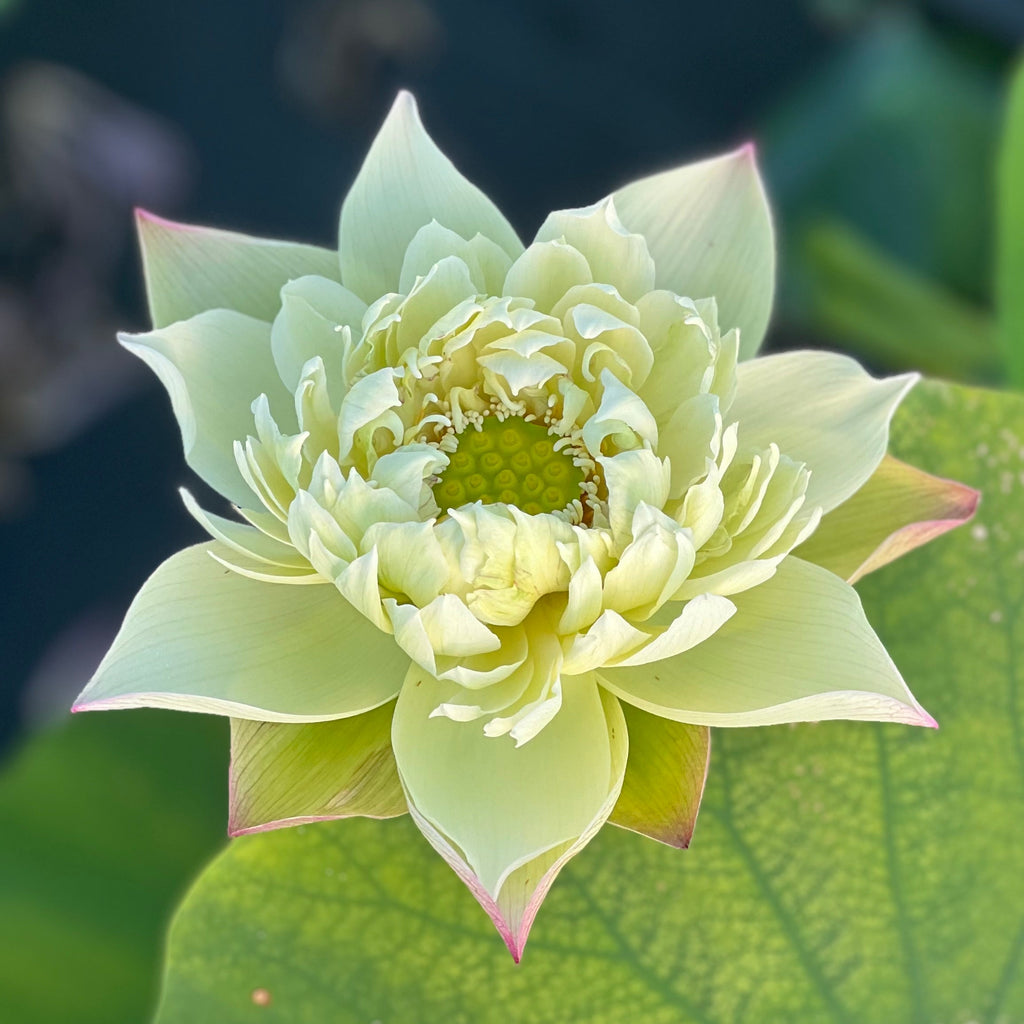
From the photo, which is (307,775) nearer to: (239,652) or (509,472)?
(239,652)

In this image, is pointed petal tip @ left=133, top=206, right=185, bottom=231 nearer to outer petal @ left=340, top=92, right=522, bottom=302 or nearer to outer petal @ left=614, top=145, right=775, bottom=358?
outer petal @ left=340, top=92, right=522, bottom=302

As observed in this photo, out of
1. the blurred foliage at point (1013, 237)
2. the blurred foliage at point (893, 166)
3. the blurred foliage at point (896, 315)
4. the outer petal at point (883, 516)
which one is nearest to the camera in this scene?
the outer petal at point (883, 516)

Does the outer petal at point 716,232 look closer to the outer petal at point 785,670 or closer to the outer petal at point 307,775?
the outer petal at point 785,670

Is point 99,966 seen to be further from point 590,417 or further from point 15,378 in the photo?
point 15,378

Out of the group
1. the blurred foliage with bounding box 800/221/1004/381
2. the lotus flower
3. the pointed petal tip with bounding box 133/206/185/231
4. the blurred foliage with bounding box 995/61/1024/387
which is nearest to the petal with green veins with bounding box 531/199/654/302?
the lotus flower

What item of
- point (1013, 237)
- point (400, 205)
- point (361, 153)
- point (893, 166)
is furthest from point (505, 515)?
point (361, 153)

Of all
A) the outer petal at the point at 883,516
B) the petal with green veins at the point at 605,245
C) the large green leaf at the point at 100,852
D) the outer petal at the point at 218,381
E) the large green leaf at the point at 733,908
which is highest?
the petal with green veins at the point at 605,245

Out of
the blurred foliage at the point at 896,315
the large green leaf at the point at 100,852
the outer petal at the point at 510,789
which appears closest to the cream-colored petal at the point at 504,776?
the outer petal at the point at 510,789
